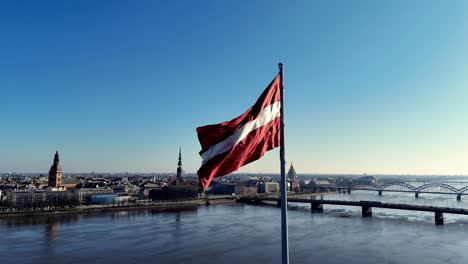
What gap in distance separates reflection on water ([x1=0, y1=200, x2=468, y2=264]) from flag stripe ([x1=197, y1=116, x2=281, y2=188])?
1991cm

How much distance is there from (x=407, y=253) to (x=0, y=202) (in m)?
66.7

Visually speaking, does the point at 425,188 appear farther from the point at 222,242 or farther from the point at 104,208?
the point at 222,242

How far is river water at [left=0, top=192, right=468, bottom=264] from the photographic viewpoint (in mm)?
24672

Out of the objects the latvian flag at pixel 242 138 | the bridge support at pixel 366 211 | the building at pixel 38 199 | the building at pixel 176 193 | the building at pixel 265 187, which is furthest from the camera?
the building at pixel 265 187

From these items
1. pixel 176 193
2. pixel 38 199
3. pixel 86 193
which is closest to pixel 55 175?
pixel 86 193

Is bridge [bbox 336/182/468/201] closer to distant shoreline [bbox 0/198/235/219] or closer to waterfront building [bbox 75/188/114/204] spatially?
distant shoreline [bbox 0/198/235/219]

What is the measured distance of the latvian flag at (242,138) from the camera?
5.19 m

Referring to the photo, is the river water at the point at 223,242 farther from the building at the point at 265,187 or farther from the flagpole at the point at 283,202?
the building at the point at 265,187

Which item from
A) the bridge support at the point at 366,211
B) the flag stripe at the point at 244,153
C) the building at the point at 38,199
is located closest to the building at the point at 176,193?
the building at the point at 38,199

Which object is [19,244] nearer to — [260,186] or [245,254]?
[245,254]

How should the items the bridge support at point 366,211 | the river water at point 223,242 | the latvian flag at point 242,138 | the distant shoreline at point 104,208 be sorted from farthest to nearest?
the bridge support at point 366,211, the distant shoreline at point 104,208, the river water at point 223,242, the latvian flag at point 242,138

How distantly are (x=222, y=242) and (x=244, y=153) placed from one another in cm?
2638

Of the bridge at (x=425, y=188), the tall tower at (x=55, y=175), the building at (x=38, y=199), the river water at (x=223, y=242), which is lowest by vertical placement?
the bridge at (x=425, y=188)

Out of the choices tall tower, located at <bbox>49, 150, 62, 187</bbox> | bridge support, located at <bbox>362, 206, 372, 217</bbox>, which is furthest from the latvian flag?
tall tower, located at <bbox>49, 150, 62, 187</bbox>
